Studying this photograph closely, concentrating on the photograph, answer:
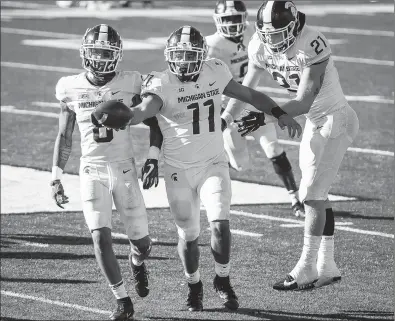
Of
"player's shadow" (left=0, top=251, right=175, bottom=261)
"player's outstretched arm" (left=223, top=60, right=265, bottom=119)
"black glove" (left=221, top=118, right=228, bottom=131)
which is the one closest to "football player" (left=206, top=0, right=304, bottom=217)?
"player's shadow" (left=0, top=251, right=175, bottom=261)

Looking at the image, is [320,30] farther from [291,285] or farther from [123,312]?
[123,312]

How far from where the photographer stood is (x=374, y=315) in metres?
7.44

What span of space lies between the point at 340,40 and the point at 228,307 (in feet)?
47.2

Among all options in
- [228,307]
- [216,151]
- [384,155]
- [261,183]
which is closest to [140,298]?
[228,307]

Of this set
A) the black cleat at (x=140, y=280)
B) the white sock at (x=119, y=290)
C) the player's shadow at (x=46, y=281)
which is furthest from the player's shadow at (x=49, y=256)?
the white sock at (x=119, y=290)

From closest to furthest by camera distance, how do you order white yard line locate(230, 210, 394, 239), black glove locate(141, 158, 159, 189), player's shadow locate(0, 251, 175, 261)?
black glove locate(141, 158, 159, 189)
player's shadow locate(0, 251, 175, 261)
white yard line locate(230, 210, 394, 239)

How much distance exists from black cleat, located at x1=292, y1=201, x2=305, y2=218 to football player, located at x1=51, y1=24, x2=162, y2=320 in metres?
3.06

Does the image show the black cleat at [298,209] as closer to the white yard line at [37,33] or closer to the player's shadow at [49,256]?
the player's shadow at [49,256]

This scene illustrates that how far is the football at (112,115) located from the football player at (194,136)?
1.47 feet

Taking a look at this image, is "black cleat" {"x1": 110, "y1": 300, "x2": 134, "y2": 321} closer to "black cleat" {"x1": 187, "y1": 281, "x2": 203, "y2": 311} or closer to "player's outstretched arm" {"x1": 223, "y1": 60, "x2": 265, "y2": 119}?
"black cleat" {"x1": 187, "y1": 281, "x2": 203, "y2": 311}

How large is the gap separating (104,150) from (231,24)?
3830mm

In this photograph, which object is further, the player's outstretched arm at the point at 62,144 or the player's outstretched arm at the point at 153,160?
the player's outstretched arm at the point at 62,144

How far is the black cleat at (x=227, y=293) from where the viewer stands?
7367mm

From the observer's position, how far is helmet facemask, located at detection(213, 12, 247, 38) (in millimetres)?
10766
